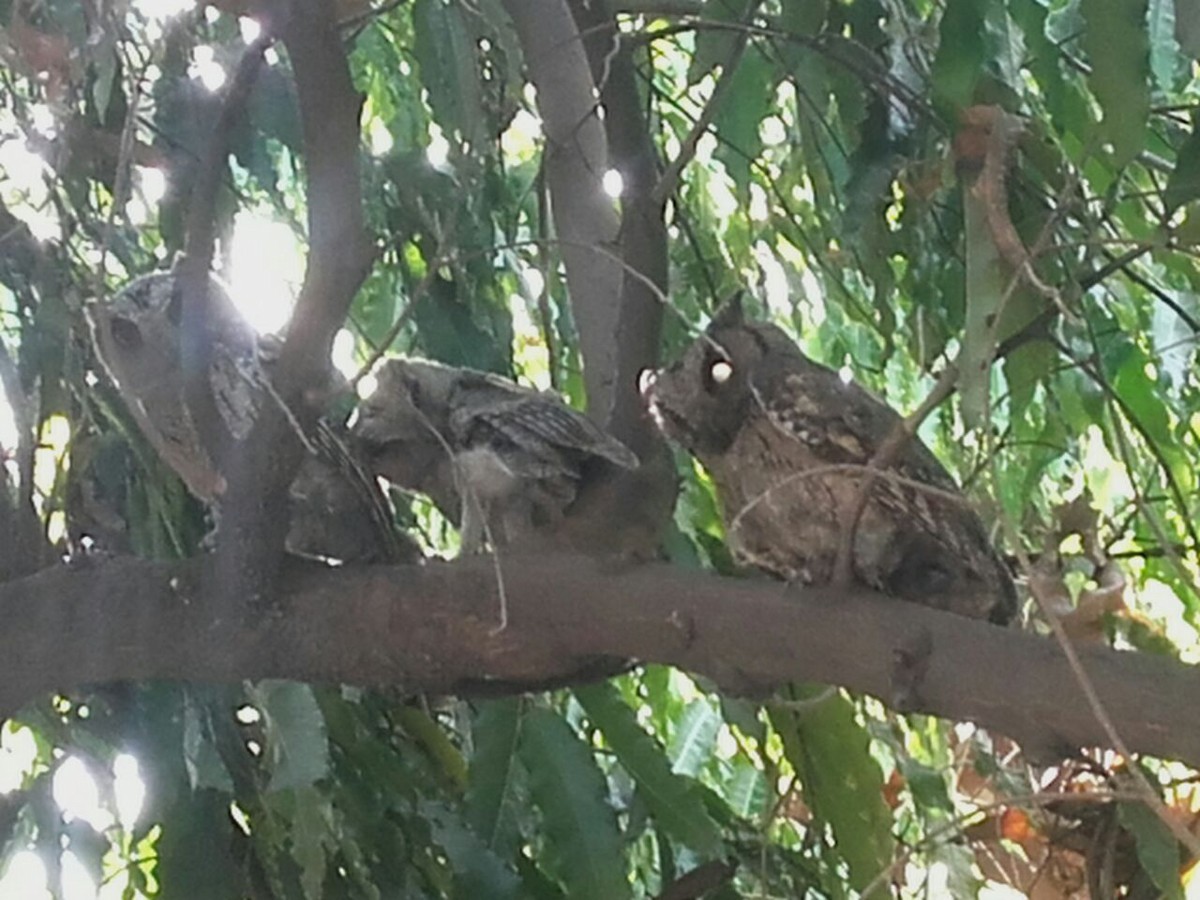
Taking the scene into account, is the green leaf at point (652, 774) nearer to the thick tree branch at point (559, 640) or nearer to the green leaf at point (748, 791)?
the thick tree branch at point (559, 640)

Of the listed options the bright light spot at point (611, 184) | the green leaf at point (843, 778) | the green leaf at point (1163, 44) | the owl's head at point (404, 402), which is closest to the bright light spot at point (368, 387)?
the owl's head at point (404, 402)

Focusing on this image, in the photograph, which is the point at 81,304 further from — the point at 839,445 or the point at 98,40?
the point at 839,445

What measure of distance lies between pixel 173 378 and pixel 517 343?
0.50 m

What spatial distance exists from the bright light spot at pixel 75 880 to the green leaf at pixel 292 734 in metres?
0.24

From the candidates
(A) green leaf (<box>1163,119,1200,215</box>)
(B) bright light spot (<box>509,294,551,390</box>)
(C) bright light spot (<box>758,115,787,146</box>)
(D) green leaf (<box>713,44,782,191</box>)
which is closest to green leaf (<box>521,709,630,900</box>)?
(D) green leaf (<box>713,44,782,191</box>)

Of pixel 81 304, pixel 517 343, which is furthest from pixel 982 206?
pixel 517 343

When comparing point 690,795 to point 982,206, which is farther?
point 690,795

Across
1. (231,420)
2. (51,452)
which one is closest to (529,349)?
(231,420)

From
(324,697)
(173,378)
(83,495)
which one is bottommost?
(324,697)

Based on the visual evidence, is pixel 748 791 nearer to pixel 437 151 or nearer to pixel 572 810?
pixel 572 810

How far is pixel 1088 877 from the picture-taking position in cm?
167

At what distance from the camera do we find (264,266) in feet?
5.95

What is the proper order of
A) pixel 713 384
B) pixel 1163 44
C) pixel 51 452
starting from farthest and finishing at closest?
pixel 51 452 → pixel 713 384 → pixel 1163 44

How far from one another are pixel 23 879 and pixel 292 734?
59 cm
